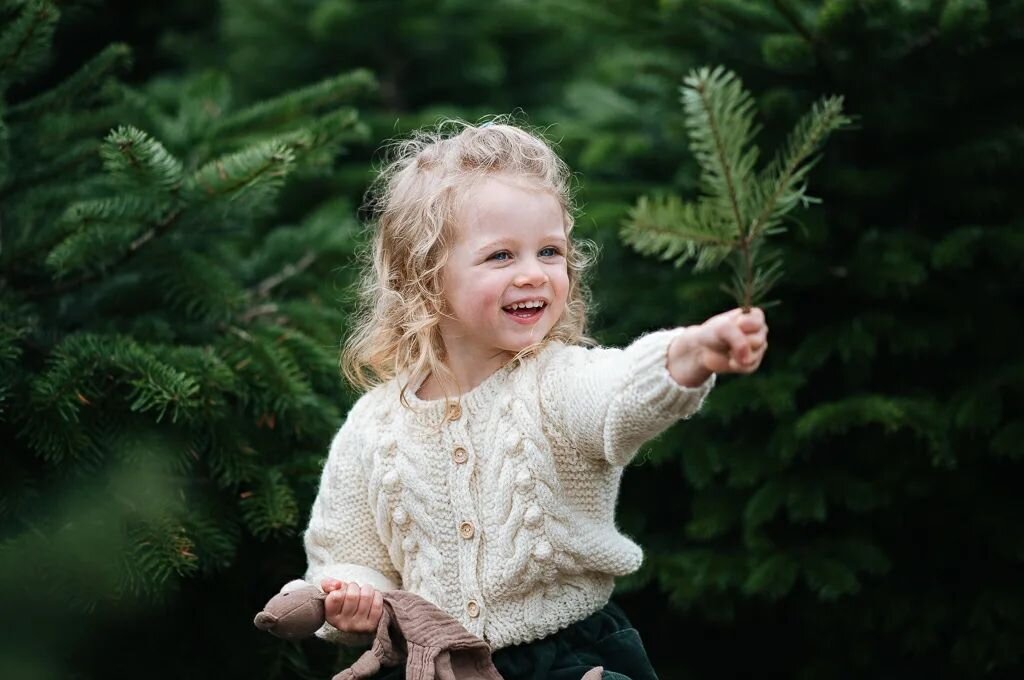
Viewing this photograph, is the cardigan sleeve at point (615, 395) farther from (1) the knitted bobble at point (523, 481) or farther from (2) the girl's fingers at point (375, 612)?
(2) the girl's fingers at point (375, 612)

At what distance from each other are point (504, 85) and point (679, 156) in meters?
1.70

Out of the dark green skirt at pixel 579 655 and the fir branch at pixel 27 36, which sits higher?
the fir branch at pixel 27 36

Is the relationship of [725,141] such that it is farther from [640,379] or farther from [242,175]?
[242,175]

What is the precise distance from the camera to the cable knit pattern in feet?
6.73

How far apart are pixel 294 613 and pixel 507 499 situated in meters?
0.40

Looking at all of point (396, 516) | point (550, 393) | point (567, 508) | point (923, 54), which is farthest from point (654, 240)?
point (923, 54)

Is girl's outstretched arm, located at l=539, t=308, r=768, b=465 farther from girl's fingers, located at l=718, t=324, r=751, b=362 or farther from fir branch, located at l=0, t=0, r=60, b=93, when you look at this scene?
fir branch, located at l=0, t=0, r=60, b=93

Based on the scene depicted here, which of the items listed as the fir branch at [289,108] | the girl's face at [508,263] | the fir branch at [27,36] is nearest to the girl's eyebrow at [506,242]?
the girl's face at [508,263]

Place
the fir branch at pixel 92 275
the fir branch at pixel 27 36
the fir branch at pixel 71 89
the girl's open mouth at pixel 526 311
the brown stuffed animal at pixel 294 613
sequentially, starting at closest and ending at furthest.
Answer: the brown stuffed animal at pixel 294 613, the girl's open mouth at pixel 526 311, the fir branch at pixel 27 36, the fir branch at pixel 92 275, the fir branch at pixel 71 89

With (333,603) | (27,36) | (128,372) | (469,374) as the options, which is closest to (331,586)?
(333,603)

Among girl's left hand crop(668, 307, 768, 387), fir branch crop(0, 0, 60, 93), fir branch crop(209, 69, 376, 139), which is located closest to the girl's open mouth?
girl's left hand crop(668, 307, 768, 387)

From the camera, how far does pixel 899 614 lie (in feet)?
9.84

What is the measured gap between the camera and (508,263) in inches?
82.2

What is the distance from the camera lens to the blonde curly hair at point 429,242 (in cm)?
214
